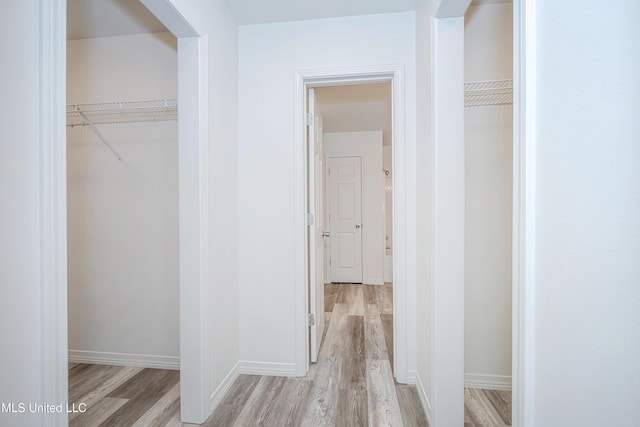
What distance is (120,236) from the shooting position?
2.44 metres

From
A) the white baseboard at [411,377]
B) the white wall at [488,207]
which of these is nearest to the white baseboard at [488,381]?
the white wall at [488,207]

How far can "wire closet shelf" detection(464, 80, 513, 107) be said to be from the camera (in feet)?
6.51

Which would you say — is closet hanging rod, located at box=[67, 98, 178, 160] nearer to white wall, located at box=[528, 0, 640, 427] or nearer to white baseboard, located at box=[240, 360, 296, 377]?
white baseboard, located at box=[240, 360, 296, 377]

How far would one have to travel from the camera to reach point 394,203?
7.11 ft

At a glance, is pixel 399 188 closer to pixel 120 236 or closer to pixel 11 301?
pixel 11 301

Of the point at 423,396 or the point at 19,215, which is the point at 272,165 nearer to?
the point at 19,215

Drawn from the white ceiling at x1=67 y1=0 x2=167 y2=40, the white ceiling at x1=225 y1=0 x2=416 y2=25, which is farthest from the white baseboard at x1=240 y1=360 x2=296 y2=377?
the white ceiling at x1=67 y1=0 x2=167 y2=40

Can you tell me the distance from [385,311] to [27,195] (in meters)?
3.58

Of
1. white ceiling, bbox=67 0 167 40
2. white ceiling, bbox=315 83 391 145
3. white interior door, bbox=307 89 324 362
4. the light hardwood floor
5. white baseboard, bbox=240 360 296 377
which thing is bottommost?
the light hardwood floor

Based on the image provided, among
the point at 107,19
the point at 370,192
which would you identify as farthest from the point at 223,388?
the point at 370,192

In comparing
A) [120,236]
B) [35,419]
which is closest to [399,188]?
[35,419]

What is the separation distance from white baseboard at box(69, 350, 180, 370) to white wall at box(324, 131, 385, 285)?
3361 mm

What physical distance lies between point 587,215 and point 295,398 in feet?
6.36

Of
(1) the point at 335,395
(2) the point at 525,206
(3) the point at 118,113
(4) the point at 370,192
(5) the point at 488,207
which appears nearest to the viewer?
(2) the point at 525,206
